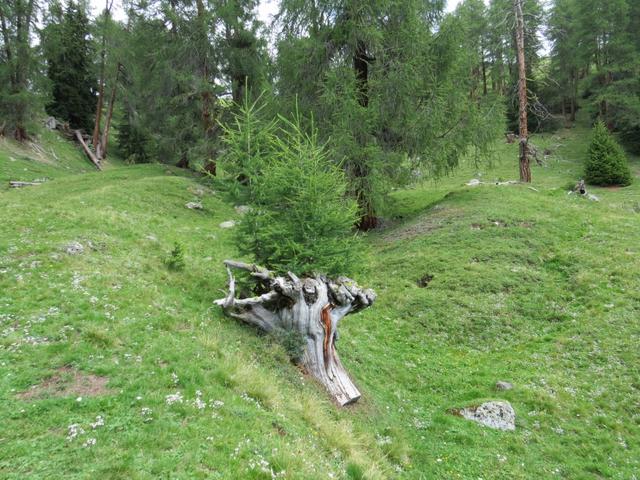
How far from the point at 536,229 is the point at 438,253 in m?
5.53

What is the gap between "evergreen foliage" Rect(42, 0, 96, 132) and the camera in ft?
143

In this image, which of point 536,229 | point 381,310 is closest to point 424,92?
point 536,229

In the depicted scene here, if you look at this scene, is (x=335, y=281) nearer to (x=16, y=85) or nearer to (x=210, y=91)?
(x=210, y=91)

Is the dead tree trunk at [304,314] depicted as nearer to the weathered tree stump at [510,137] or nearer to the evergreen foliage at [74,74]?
the evergreen foliage at [74,74]

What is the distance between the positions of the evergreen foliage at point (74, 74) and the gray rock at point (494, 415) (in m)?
48.6

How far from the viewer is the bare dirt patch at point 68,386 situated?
5.88m

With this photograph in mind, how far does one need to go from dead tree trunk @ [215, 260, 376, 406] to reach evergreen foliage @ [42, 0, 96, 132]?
44280mm

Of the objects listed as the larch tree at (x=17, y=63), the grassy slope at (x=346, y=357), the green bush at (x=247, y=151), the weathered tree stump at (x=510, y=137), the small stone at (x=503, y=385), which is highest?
the larch tree at (x=17, y=63)

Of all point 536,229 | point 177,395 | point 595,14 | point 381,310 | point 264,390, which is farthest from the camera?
point 595,14

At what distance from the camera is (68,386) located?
612 cm

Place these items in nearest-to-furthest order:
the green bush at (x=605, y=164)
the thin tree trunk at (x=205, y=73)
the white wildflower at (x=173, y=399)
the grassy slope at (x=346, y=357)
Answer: the grassy slope at (x=346, y=357) → the white wildflower at (x=173, y=399) → the thin tree trunk at (x=205, y=73) → the green bush at (x=605, y=164)

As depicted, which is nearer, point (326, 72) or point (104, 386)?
point (104, 386)

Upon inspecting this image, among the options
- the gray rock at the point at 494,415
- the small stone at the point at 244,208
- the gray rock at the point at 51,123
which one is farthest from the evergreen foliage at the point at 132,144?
the gray rock at the point at 494,415

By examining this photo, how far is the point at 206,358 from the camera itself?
745 cm
